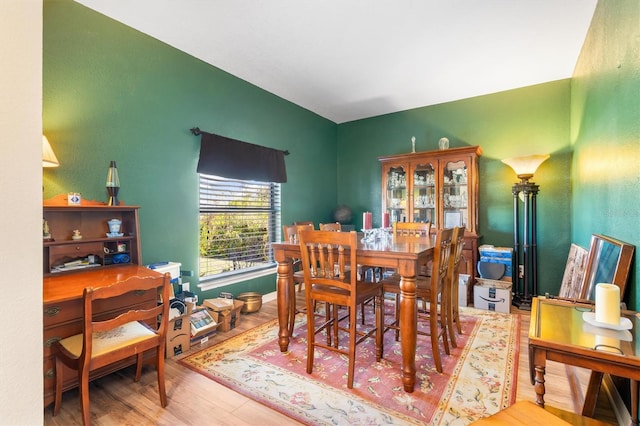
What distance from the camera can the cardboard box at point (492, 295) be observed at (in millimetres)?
3307

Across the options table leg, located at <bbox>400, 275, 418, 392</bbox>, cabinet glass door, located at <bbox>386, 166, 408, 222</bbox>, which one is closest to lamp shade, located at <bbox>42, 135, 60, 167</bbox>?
table leg, located at <bbox>400, 275, 418, 392</bbox>

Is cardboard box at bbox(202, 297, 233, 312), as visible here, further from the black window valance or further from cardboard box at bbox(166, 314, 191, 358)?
the black window valance

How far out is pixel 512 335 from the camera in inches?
106

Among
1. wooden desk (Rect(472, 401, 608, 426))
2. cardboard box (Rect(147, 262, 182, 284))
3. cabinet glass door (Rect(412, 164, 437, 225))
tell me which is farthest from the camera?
cabinet glass door (Rect(412, 164, 437, 225))

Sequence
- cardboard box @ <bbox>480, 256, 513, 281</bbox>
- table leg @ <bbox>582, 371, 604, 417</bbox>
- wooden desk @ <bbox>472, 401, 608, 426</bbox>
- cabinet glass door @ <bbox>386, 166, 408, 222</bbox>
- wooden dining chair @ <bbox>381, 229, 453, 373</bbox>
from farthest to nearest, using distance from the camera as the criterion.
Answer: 1. cabinet glass door @ <bbox>386, 166, 408, 222</bbox>
2. cardboard box @ <bbox>480, 256, 513, 281</bbox>
3. wooden dining chair @ <bbox>381, 229, 453, 373</bbox>
4. table leg @ <bbox>582, 371, 604, 417</bbox>
5. wooden desk @ <bbox>472, 401, 608, 426</bbox>

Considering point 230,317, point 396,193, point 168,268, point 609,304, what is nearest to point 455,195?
point 396,193

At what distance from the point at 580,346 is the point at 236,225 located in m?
3.22

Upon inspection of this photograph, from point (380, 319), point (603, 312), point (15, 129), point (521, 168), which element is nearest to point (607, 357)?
point (603, 312)

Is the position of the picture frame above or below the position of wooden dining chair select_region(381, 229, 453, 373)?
above

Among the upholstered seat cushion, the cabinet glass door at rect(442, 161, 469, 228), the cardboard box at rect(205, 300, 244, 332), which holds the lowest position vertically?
the cardboard box at rect(205, 300, 244, 332)

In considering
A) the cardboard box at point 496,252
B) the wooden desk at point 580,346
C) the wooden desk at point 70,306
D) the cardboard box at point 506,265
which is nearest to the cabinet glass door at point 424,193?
the cardboard box at point 496,252

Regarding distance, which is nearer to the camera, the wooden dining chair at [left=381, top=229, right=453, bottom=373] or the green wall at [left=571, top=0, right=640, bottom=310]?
the green wall at [left=571, top=0, right=640, bottom=310]

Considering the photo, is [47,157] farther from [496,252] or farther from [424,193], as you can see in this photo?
[496,252]

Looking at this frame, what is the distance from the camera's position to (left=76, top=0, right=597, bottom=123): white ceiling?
93.1 inches
